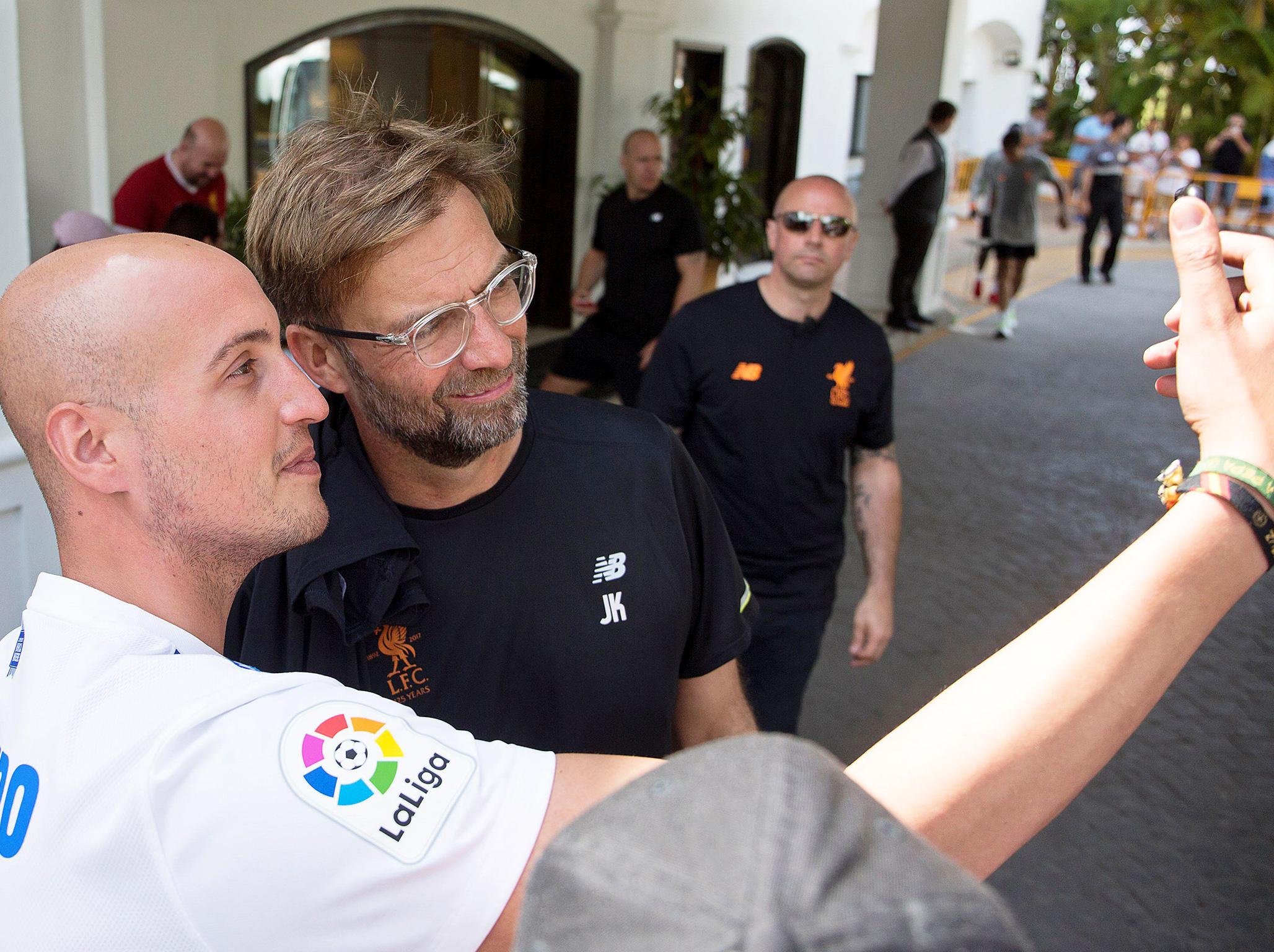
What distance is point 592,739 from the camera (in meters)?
1.82

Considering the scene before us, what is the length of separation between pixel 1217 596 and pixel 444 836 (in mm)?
715

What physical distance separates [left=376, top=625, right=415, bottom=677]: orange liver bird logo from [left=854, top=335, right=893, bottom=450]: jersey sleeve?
6.85 ft

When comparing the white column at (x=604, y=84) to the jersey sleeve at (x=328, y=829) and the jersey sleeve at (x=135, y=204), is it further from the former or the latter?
the jersey sleeve at (x=328, y=829)

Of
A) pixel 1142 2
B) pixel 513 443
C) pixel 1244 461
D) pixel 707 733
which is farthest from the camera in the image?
pixel 1142 2

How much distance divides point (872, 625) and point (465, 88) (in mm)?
6826

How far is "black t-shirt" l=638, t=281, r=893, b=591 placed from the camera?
3.42 meters

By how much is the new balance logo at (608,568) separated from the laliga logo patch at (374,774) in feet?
2.38

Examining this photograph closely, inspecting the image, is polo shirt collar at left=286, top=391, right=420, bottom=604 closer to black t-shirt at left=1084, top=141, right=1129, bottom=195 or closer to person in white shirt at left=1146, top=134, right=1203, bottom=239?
black t-shirt at left=1084, top=141, right=1129, bottom=195

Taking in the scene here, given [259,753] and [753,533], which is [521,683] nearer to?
[259,753]

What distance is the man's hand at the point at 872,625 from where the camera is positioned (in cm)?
333

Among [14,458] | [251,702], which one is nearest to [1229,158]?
[14,458]

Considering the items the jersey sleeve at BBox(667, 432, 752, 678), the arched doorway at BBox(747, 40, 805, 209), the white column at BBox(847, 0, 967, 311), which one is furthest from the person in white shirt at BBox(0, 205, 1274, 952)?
the arched doorway at BBox(747, 40, 805, 209)

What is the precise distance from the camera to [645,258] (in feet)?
20.4

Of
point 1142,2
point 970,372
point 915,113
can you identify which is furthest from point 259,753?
point 1142,2
